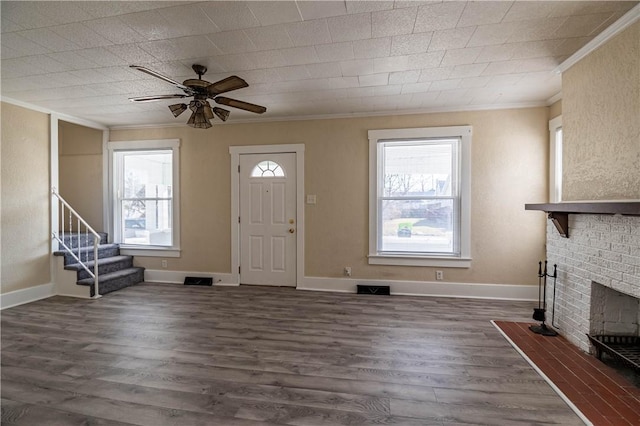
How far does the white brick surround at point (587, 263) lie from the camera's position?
6.82ft

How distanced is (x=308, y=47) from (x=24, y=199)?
4398mm

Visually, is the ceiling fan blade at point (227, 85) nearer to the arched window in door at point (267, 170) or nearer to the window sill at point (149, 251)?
the arched window in door at point (267, 170)

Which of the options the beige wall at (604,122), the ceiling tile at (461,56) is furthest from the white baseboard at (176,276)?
the beige wall at (604,122)

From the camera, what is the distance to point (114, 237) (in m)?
5.10

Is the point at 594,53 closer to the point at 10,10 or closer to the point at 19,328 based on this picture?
the point at 10,10

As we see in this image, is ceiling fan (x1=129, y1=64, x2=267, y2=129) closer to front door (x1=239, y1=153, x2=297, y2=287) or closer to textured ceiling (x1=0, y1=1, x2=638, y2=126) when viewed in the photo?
textured ceiling (x1=0, y1=1, x2=638, y2=126)

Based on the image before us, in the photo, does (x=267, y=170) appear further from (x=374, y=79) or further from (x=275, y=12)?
(x=275, y=12)

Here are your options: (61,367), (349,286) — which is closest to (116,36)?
(61,367)

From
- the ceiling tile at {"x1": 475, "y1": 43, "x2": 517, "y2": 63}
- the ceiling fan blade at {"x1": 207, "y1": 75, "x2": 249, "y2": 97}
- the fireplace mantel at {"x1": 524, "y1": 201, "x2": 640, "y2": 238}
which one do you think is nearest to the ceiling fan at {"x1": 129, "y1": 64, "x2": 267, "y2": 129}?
the ceiling fan blade at {"x1": 207, "y1": 75, "x2": 249, "y2": 97}

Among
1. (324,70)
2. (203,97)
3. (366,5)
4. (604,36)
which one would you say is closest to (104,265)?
(203,97)

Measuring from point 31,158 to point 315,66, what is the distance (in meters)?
4.22

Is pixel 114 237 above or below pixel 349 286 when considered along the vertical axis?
above

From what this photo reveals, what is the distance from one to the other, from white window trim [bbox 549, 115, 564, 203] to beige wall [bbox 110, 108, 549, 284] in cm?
8

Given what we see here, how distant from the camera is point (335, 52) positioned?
259 cm
